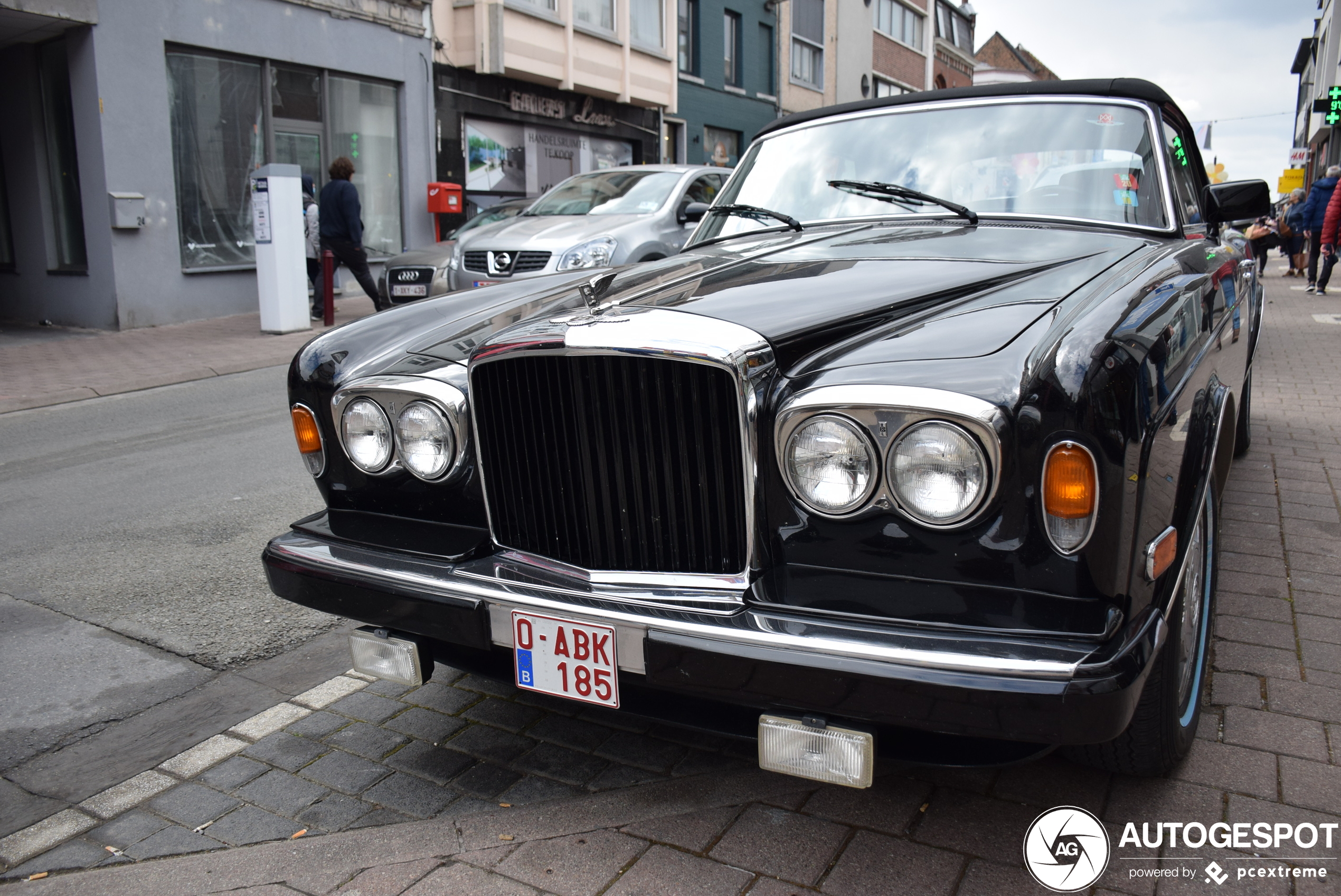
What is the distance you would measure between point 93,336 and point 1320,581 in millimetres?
12105

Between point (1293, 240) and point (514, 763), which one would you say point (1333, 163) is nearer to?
point (1293, 240)

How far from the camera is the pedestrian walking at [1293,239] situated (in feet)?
58.9

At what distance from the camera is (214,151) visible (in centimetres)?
1309

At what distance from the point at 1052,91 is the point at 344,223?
1005cm

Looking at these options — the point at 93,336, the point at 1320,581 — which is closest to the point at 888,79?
the point at 93,336

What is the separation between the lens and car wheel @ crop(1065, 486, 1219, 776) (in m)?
2.16

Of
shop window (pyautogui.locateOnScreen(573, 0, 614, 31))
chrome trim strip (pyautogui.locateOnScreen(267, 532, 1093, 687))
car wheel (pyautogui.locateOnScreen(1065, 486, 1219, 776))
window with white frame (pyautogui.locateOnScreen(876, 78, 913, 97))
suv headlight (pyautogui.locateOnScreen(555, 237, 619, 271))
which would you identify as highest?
window with white frame (pyautogui.locateOnScreen(876, 78, 913, 97))

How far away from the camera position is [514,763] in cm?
266

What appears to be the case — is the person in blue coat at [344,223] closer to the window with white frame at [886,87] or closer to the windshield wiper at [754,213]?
the windshield wiper at [754,213]

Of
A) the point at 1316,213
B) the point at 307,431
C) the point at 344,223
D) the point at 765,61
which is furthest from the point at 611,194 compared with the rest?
the point at 765,61

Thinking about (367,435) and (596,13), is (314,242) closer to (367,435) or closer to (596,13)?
(596,13)

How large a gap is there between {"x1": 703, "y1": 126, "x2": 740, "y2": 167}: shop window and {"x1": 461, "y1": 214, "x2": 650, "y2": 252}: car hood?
15339mm

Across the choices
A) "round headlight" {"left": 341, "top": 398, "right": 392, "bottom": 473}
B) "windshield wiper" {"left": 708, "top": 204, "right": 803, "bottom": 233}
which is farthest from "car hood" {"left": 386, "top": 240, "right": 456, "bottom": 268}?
"round headlight" {"left": 341, "top": 398, "right": 392, "bottom": 473}

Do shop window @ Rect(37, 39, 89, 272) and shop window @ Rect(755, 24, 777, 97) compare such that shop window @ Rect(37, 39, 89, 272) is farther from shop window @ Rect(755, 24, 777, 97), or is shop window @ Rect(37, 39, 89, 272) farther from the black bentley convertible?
shop window @ Rect(755, 24, 777, 97)
